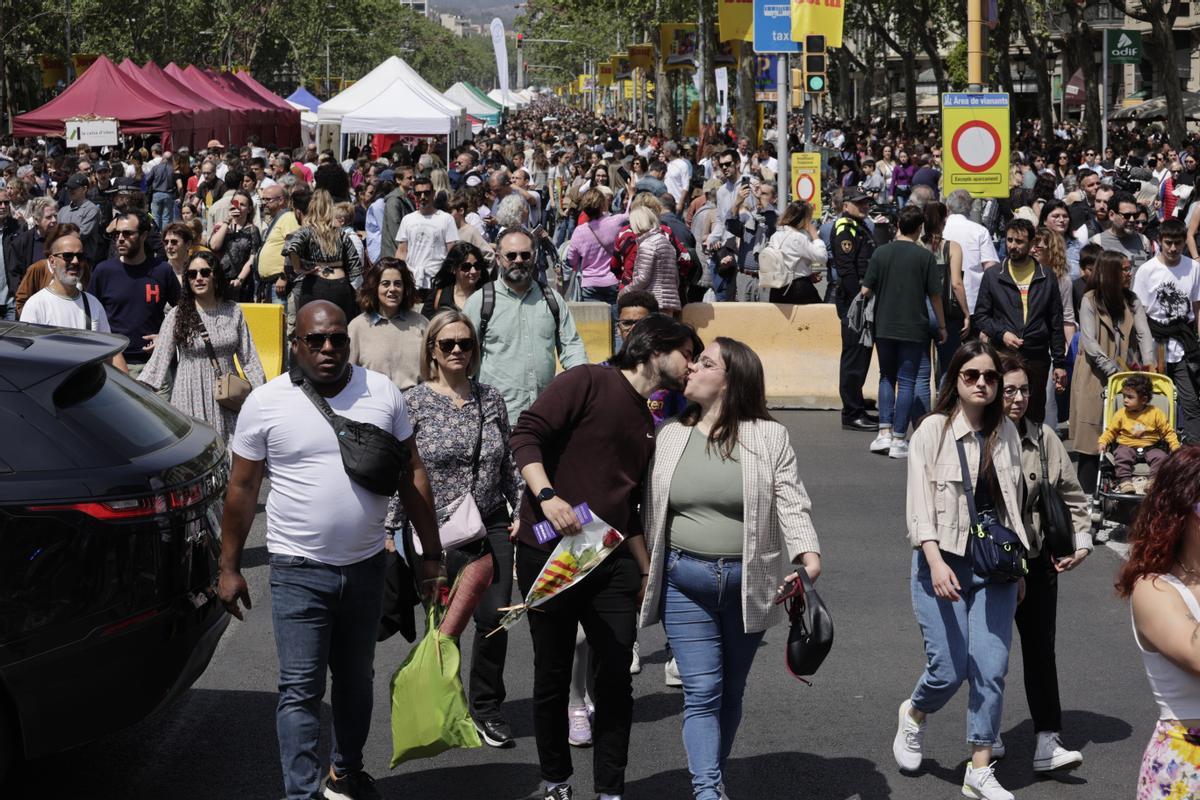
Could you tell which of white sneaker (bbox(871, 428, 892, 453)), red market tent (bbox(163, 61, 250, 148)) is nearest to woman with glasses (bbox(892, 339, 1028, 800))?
white sneaker (bbox(871, 428, 892, 453))

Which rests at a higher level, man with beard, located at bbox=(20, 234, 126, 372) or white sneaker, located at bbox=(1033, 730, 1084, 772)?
man with beard, located at bbox=(20, 234, 126, 372)

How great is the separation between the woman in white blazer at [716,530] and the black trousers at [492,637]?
3.49ft

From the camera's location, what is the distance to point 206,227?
768 inches

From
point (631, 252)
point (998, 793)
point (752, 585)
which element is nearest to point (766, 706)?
point (998, 793)

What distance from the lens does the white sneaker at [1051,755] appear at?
6.02m

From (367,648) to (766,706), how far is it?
2.01 metres

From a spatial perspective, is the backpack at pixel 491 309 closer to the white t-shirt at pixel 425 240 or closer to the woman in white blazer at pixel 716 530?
the woman in white blazer at pixel 716 530

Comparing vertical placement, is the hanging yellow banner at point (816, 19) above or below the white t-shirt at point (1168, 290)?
above

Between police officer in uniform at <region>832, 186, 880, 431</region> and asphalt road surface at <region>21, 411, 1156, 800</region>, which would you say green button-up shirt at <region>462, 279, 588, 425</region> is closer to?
asphalt road surface at <region>21, 411, 1156, 800</region>

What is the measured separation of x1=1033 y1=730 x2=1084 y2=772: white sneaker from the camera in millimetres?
6020

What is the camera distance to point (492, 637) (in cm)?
631

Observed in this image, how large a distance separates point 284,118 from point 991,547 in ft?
148

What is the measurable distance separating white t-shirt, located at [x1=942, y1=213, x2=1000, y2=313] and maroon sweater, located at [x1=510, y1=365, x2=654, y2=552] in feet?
24.9

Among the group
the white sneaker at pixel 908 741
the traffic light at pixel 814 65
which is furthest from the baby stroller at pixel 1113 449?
the traffic light at pixel 814 65
